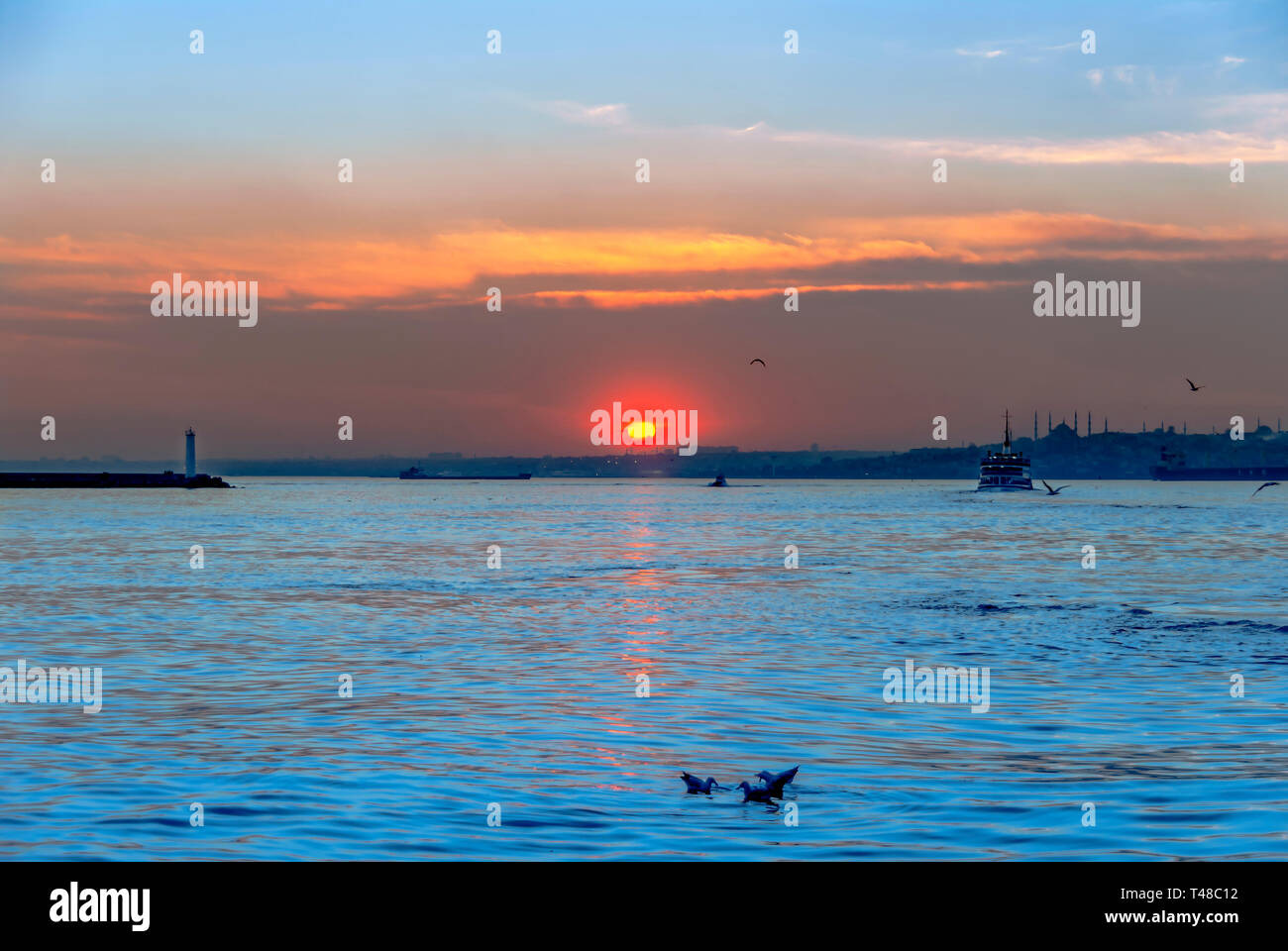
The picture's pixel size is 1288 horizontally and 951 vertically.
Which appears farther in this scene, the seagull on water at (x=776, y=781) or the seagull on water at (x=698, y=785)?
the seagull on water at (x=698, y=785)

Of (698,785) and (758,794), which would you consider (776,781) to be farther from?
(698,785)

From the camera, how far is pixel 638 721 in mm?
18094

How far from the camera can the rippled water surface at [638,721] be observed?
11523 mm

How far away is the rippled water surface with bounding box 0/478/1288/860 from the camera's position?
11.5m

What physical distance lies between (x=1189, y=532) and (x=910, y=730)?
8079cm

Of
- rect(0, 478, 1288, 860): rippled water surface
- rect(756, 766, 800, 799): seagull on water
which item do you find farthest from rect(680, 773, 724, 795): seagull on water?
rect(756, 766, 800, 799): seagull on water

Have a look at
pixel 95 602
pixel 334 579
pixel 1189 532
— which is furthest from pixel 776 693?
pixel 1189 532

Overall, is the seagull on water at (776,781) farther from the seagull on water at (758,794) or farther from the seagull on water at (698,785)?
the seagull on water at (698,785)

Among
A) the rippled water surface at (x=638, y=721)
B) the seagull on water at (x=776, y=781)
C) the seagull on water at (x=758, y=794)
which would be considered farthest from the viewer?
the seagull on water at (x=776, y=781)

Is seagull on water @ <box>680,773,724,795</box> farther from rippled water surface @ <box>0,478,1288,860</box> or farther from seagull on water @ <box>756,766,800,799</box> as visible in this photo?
seagull on water @ <box>756,766,800,799</box>

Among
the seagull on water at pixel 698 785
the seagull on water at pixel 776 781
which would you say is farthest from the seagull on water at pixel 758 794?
the seagull on water at pixel 698 785

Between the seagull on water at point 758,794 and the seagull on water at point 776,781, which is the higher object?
the seagull on water at point 776,781

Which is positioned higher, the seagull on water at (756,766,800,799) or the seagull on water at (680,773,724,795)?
the seagull on water at (756,766,800,799)
